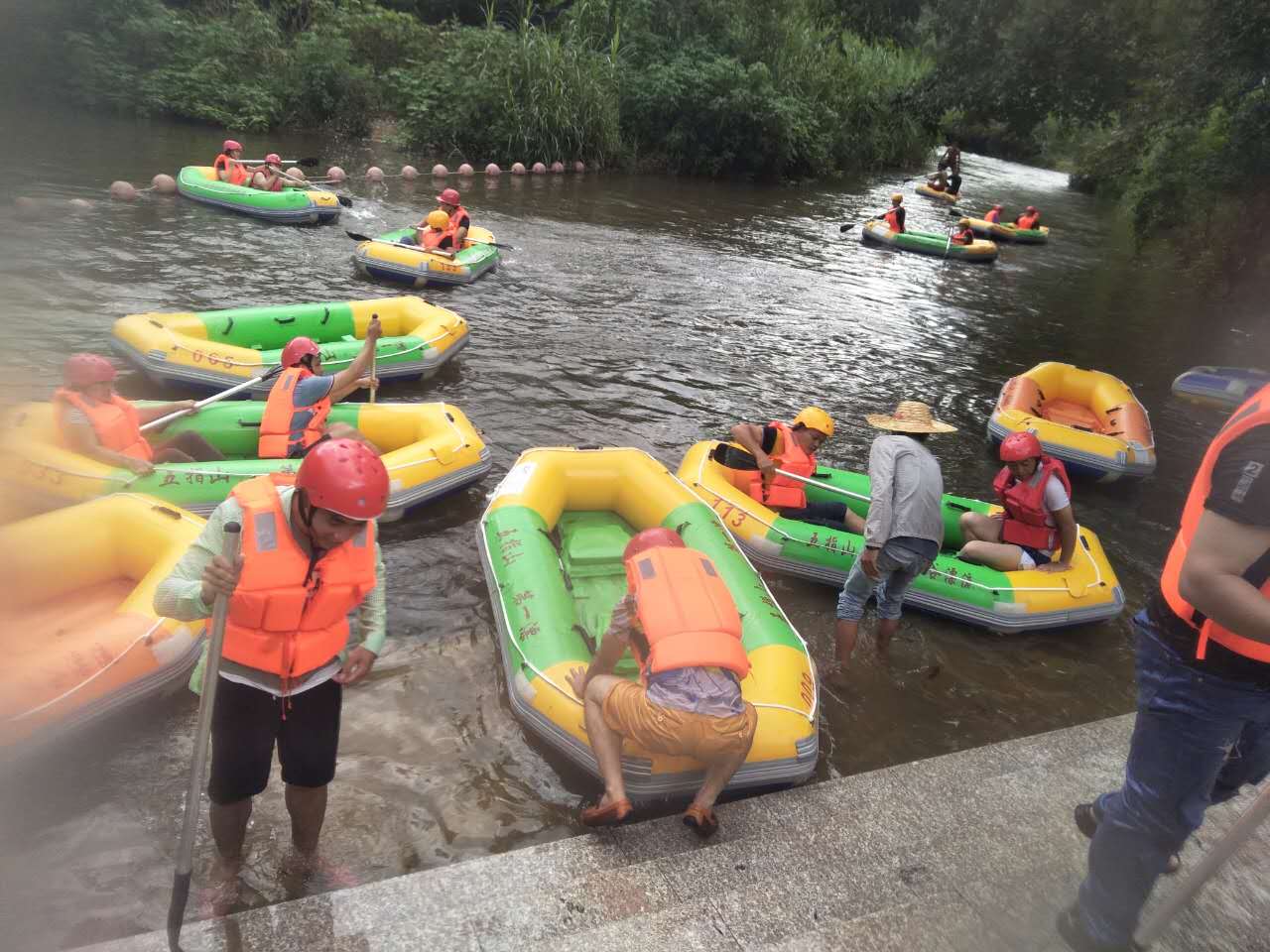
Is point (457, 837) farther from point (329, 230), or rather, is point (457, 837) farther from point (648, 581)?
point (329, 230)

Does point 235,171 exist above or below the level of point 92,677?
above

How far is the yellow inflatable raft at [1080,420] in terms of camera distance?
7480 millimetres

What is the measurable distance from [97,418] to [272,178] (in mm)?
9528

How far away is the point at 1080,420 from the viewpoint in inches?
336

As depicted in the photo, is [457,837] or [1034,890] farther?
[457,837]

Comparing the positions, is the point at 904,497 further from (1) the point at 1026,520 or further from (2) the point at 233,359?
(2) the point at 233,359

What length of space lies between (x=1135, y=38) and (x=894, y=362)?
202 inches

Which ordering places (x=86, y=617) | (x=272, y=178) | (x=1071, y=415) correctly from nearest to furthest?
(x=86, y=617)
(x=1071, y=415)
(x=272, y=178)

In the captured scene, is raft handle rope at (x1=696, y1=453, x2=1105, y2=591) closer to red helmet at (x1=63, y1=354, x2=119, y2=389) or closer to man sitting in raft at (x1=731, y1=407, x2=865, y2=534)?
man sitting in raft at (x1=731, y1=407, x2=865, y2=534)

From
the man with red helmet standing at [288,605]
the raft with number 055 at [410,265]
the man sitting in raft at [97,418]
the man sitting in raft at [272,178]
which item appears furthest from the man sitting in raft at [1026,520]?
the man sitting in raft at [272,178]

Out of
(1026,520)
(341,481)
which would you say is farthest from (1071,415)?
(341,481)

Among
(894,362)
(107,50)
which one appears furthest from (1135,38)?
(107,50)

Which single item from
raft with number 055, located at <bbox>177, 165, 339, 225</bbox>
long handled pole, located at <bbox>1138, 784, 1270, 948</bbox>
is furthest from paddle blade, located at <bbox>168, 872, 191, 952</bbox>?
raft with number 055, located at <bbox>177, 165, 339, 225</bbox>

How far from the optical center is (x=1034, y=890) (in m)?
2.85
